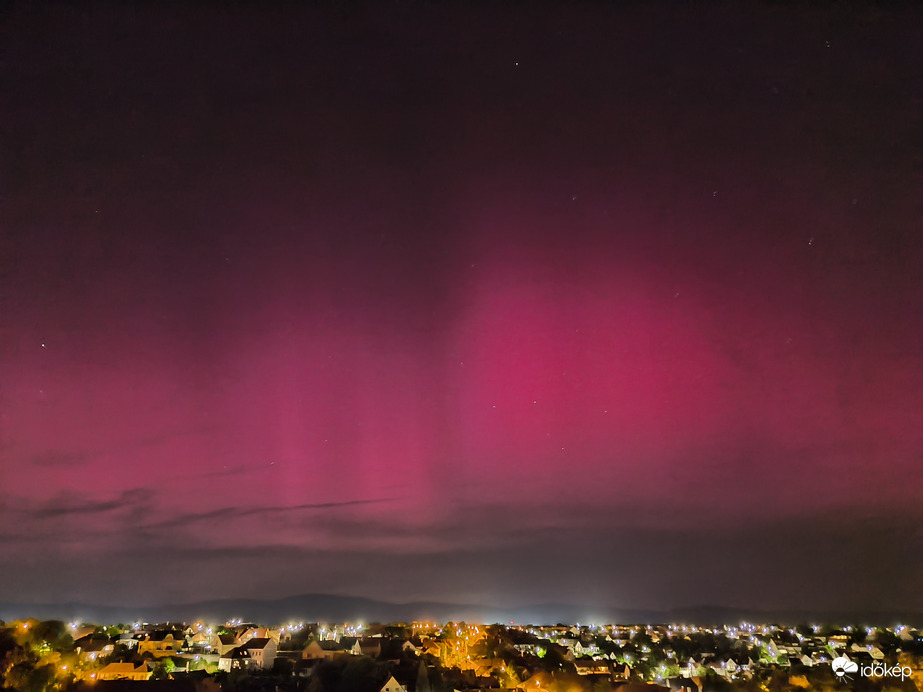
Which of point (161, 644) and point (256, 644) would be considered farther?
point (161, 644)

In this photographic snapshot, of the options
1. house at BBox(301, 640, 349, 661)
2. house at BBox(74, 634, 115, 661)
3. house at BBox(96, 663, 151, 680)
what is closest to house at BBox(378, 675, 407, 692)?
house at BBox(301, 640, 349, 661)

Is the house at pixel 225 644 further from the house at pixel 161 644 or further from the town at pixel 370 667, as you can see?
the house at pixel 161 644

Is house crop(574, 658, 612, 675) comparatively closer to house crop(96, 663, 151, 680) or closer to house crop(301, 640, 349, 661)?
house crop(301, 640, 349, 661)

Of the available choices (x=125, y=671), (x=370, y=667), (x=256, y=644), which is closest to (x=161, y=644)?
(x=256, y=644)

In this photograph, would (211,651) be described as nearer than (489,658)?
No

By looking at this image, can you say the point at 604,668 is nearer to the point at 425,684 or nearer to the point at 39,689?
the point at 425,684

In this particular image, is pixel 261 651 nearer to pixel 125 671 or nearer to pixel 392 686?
pixel 125 671

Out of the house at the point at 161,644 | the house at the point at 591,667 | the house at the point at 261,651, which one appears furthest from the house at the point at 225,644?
the house at the point at 591,667

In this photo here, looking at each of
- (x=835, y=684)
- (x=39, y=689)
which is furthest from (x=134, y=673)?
(x=835, y=684)
